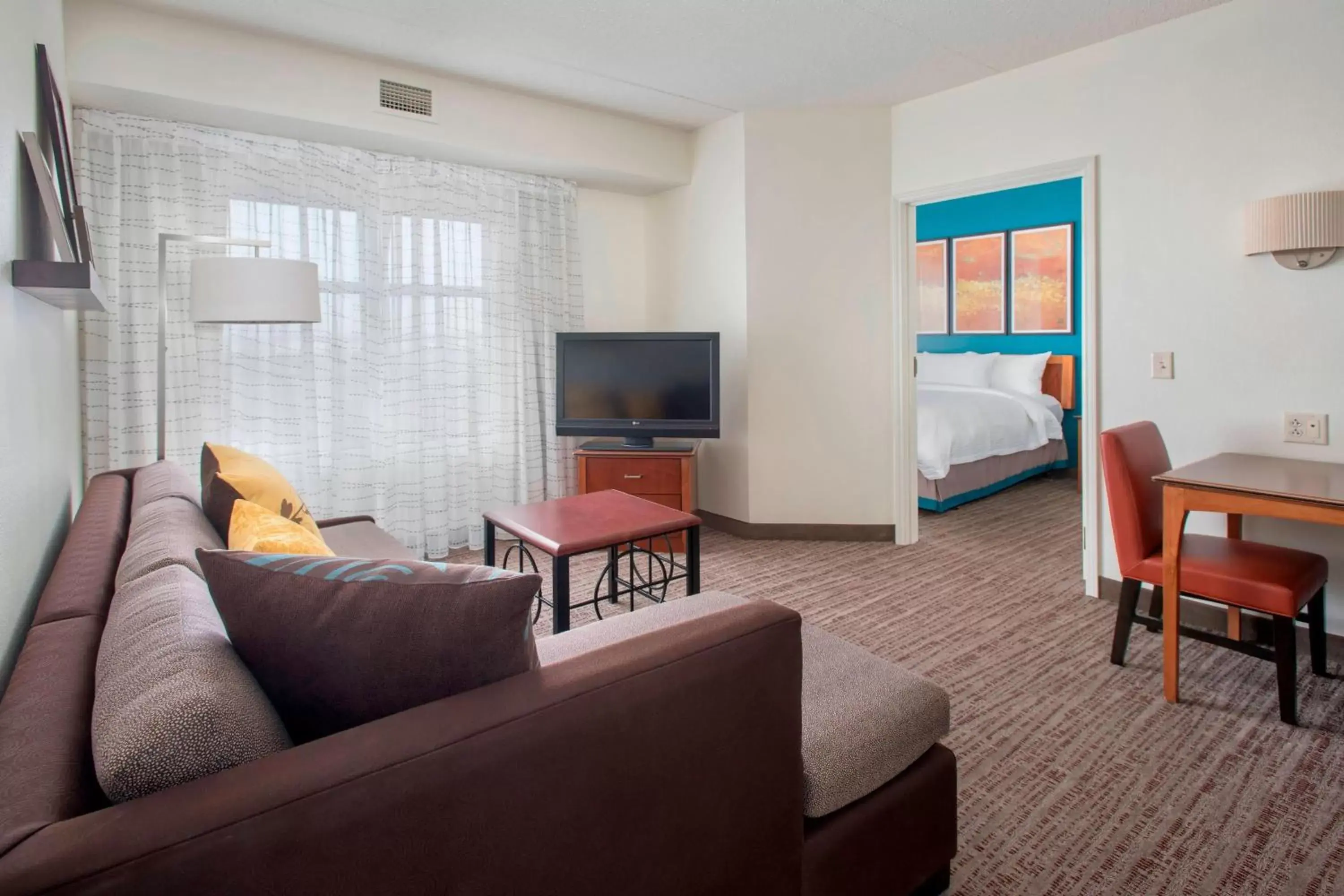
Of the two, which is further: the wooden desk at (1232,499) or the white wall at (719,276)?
the white wall at (719,276)

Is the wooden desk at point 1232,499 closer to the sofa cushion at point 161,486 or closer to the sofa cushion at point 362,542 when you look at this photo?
the sofa cushion at point 362,542

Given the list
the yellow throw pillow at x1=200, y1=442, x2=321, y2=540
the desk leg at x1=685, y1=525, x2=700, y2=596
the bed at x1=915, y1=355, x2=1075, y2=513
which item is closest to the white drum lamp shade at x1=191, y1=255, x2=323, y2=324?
the yellow throw pillow at x1=200, y1=442, x2=321, y2=540

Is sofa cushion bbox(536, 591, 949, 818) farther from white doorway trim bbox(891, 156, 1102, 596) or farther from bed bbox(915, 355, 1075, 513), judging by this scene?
bed bbox(915, 355, 1075, 513)

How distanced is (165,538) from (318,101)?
9.14ft

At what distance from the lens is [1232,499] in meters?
2.32

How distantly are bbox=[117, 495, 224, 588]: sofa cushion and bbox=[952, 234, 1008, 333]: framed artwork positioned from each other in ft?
22.7

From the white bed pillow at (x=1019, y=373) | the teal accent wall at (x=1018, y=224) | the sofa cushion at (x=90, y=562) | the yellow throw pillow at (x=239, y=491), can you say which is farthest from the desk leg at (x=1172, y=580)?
the white bed pillow at (x=1019, y=373)

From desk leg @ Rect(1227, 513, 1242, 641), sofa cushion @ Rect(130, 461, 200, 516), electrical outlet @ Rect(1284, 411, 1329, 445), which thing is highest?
electrical outlet @ Rect(1284, 411, 1329, 445)

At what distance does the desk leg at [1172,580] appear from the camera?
242 centimetres

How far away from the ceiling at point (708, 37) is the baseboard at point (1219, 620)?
2407mm

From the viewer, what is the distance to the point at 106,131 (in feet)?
10.7

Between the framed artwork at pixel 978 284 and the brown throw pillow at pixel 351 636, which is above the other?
the framed artwork at pixel 978 284

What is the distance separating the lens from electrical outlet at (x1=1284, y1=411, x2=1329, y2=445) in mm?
2764

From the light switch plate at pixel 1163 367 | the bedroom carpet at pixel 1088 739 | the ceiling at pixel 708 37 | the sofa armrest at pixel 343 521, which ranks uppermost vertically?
the ceiling at pixel 708 37
